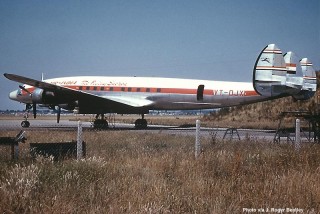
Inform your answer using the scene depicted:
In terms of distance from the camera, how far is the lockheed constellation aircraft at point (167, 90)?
19.0 meters

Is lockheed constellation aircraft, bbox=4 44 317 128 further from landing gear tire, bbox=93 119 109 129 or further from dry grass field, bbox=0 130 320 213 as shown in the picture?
dry grass field, bbox=0 130 320 213

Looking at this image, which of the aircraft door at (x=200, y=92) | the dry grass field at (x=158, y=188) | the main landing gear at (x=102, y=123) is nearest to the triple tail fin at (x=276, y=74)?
the aircraft door at (x=200, y=92)

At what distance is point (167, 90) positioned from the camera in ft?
85.1

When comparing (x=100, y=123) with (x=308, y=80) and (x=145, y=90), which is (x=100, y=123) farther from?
(x=308, y=80)

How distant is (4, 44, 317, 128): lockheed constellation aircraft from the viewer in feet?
62.3

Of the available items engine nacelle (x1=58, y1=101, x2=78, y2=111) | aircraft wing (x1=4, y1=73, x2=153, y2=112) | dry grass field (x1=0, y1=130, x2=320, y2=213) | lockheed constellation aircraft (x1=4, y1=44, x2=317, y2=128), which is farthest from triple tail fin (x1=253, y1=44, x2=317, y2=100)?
engine nacelle (x1=58, y1=101, x2=78, y2=111)

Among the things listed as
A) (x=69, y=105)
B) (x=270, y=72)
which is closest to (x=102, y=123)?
(x=69, y=105)

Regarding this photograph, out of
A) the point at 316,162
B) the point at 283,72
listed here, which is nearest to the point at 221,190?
the point at 316,162

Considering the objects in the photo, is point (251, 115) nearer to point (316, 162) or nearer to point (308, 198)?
point (316, 162)

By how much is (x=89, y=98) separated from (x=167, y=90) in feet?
20.1

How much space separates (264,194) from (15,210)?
3803 millimetres

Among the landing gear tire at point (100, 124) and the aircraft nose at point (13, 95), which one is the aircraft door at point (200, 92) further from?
the aircraft nose at point (13, 95)

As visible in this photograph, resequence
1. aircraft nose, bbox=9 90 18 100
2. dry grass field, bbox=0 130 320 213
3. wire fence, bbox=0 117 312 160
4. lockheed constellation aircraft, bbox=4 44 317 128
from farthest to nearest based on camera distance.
Result: 1. aircraft nose, bbox=9 90 18 100
2. lockheed constellation aircraft, bbox=4 44 317 128
3. wire fence, bbox=0 117 312 160
4. dry grass field, bbox=0 130 320 213

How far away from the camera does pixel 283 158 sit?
8.71 m
